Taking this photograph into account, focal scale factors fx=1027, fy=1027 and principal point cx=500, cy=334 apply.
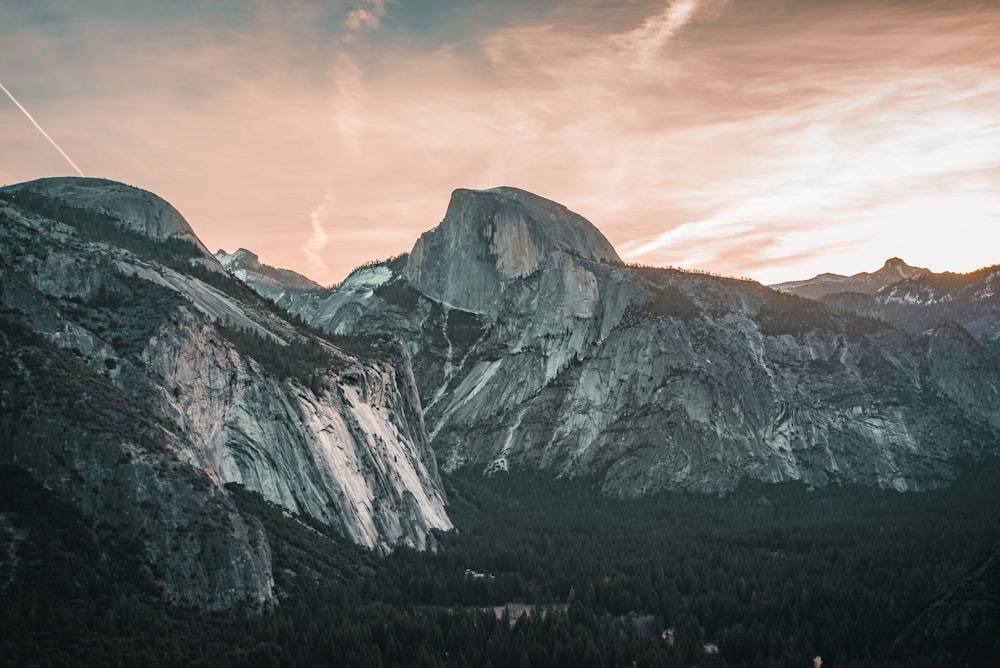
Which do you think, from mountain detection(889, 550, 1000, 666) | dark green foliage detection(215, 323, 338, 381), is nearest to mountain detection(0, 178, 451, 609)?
dark green foliage detection(215, 323, 338, 381)

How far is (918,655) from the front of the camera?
321ft

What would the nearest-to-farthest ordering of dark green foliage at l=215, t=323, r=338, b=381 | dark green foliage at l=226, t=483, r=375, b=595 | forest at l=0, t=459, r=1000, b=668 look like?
forest at l=0, t=459, r=1000, b=668
dark green foliage at l=226, t=483, r=375, b=595
dark green foliage at l=215, t=323, r=338, b=381

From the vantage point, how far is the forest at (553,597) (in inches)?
3538

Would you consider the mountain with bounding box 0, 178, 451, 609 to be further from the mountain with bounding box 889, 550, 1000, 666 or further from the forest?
the mountain with bounding box 889, 550, 1000, 666

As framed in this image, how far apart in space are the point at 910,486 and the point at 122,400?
151 meters

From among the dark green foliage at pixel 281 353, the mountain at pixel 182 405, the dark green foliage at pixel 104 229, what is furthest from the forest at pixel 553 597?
the dark green foliage at pixel 104 229

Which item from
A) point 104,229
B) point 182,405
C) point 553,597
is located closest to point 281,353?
point 182,405

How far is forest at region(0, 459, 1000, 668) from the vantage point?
8988 cm

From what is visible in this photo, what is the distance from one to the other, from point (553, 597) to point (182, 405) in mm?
51396

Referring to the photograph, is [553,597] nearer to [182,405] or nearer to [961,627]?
[961,627]

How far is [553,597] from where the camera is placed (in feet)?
422

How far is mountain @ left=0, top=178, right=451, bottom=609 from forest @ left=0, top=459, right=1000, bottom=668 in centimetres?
396

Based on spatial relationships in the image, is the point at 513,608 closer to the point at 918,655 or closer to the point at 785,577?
the point at 785,577

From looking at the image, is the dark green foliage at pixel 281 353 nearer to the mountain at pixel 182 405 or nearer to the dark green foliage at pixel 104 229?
the mountain at pixel 182 405
